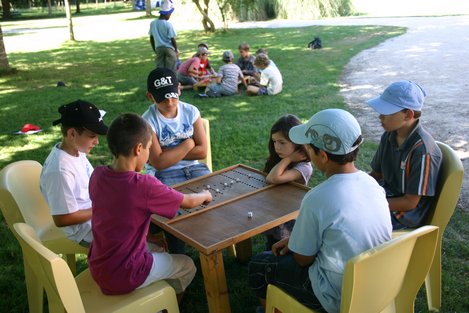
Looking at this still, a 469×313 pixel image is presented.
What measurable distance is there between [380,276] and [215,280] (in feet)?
3.10

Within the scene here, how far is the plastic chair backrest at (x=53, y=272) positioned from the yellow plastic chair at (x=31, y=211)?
2.28 ft

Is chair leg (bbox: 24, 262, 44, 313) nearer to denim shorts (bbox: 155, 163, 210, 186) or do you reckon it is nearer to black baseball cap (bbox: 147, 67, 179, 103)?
denim shorts (bbox: 155, 163, 210, 186)

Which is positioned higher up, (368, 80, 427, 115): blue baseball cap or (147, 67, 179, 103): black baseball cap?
(147, 67, 179, 103): black baseball cap

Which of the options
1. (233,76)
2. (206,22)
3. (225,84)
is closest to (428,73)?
(233,76)

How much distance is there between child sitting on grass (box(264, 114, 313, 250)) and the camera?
3061 mm

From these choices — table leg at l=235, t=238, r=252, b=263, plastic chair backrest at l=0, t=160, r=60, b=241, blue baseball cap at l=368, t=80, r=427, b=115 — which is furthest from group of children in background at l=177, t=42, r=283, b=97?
plastic chair backrest at l=0, t=160, r=60, b=241

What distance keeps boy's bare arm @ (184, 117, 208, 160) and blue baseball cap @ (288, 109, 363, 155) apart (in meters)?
1.68

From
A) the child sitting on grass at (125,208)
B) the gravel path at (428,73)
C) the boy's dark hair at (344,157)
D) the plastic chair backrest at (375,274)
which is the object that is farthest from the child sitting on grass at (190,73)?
the plastic chair backrest at (375,274)

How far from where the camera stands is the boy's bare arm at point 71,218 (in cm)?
284

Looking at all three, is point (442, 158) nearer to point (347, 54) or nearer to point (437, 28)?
point (347, 54)

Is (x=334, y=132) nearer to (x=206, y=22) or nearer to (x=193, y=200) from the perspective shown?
(x=193, y=200)

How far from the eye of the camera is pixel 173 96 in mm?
3480

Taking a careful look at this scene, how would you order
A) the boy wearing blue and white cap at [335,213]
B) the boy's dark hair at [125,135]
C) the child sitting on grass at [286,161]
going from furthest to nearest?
1. the child sitting on grass at [286,161]
2. the boy's dark hair at [125,135]
3. the boy wearing blue and white cap at [335,213]

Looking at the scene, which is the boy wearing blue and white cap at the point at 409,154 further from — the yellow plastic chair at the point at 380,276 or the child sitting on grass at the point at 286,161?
the yellow plastic chair at the point at 380,276
